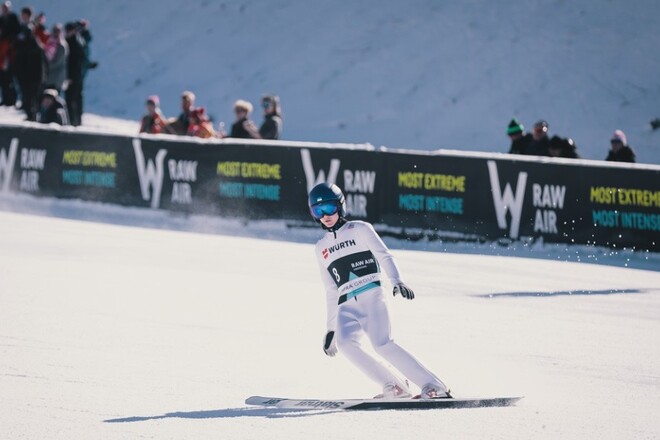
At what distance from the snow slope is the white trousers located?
32 cm

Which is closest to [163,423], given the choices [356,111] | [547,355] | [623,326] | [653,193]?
[547,355]

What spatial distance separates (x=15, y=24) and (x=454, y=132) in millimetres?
10693

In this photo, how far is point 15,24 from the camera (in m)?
29.7

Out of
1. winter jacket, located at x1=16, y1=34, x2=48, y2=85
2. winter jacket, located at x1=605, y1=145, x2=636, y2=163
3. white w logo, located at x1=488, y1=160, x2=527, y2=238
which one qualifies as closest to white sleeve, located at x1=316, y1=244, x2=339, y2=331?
white w logo, located at x1=488, y1=160, x2=527, y2=238

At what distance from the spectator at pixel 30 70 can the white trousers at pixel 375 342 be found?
2073 centimetres

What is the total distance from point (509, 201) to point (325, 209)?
332 inches

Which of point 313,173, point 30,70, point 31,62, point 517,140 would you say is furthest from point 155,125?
point 30,70

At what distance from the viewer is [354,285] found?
853cm

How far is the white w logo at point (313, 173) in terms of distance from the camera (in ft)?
58.9

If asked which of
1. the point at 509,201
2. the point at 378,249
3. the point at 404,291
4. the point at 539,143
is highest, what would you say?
the point at 539,143

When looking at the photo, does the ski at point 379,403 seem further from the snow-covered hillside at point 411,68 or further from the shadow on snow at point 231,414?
the snow-covered hillside at point 411,68

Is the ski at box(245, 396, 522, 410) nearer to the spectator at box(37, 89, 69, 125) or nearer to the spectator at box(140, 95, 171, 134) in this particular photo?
the spectator at box(140, 95, 171, 134)

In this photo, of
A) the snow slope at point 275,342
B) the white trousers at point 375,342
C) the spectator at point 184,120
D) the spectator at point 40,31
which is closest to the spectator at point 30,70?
the spectator at point 40,31

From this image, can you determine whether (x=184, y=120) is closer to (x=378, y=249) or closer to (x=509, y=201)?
(x=509, y=201)
